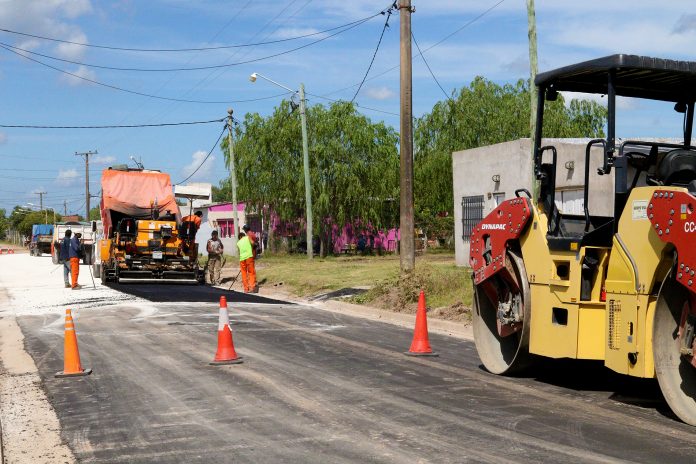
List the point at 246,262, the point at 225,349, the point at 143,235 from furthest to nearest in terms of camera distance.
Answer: the point at 143,235
the point at 246,262
the point at 225,349

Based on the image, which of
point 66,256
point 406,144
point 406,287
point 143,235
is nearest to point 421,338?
point 406,287

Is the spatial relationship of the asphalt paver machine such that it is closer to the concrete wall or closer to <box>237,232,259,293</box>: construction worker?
the concrete wall

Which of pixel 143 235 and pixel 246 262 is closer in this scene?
pixel 246 262

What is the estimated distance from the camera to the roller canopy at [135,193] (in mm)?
30766

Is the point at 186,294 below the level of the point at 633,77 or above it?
below

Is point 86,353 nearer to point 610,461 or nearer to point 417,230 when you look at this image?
point 610,461

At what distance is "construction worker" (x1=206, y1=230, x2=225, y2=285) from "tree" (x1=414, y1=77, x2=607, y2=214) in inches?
926

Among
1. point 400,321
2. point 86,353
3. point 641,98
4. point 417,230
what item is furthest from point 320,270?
point 417,230

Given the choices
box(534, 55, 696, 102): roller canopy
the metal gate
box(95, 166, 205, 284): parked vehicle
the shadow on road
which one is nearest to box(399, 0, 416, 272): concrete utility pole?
the shadow on road

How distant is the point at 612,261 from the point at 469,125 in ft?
147

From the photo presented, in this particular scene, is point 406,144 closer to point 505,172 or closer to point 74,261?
point 505,172

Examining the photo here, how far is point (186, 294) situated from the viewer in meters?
24.0

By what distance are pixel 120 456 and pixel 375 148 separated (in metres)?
47.8

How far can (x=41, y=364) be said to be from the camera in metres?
11.7
